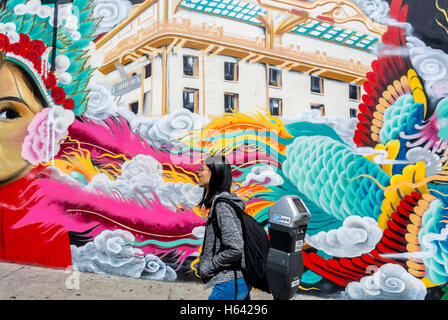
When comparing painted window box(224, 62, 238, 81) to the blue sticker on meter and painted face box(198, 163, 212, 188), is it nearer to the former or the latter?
painted face box(198, 163, 212, 188)

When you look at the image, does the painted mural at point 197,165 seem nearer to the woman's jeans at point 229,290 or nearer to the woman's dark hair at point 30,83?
the woman's dark hair at point 30,83

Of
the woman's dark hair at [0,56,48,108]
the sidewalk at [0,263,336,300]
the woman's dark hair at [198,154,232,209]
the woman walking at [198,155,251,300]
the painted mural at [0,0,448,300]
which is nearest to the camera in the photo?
the woman walking at [198,155,251,300]

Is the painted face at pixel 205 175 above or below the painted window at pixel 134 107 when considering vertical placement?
below

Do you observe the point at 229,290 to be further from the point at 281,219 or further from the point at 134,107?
the point at 134,107

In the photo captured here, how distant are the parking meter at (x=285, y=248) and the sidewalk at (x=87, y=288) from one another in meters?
2.12

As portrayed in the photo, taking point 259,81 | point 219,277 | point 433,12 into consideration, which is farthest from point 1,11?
point 433,12

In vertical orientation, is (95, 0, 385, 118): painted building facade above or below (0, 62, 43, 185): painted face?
above

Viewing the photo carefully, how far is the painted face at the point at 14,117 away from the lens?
15.0 ft

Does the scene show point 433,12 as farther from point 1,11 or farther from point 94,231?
point 1,11

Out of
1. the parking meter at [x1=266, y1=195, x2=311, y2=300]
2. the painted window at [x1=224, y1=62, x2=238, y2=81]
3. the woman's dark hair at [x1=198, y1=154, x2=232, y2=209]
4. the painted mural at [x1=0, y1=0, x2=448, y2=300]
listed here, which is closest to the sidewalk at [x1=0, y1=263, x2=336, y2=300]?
the painted mural at [x1=0, y1=0, x2=448, y2=300]

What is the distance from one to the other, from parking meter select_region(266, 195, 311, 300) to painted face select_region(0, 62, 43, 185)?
4.04 metres

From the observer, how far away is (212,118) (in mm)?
4133

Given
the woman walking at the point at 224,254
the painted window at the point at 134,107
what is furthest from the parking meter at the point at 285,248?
the painted window at the point at 134,107

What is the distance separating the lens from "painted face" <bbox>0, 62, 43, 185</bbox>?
457 cm
